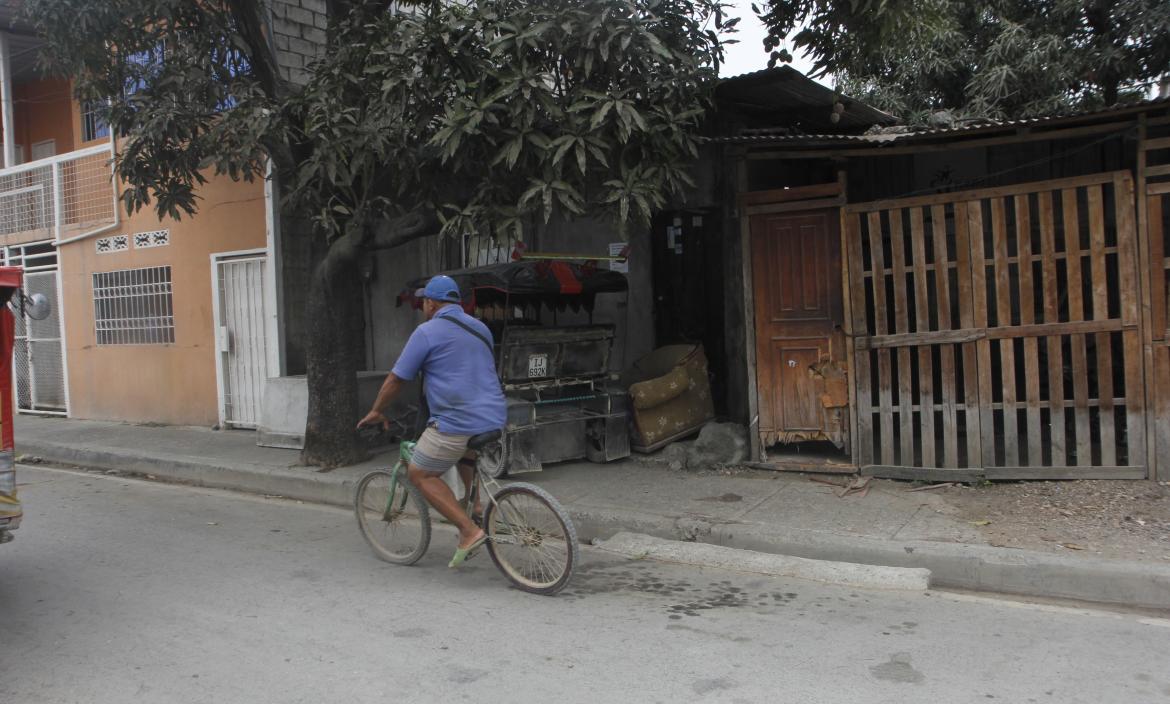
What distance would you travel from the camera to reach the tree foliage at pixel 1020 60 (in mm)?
10516

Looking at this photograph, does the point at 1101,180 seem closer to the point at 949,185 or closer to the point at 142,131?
the point at 949,185

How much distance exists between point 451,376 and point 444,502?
0.77 meters

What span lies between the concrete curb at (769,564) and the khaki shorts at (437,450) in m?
1.67

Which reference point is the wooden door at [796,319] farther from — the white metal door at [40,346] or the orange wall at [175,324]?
the white metal door at [40,346]

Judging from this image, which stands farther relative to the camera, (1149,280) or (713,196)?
(713,196)

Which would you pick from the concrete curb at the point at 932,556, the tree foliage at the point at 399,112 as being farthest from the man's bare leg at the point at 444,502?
the tree foliage at the point at 399,112

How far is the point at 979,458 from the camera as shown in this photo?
22.1ft

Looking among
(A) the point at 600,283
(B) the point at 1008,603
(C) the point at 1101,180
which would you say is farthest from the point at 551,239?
(B) the point at 1008,603

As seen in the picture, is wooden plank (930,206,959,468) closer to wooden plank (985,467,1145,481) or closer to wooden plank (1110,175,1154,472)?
wooden plank (985,467,1145,481)

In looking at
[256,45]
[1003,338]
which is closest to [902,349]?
[1003,338]

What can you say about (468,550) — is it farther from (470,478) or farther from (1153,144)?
(1153,144)

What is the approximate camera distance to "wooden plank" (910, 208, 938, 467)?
6883 mm

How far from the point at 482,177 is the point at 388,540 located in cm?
285

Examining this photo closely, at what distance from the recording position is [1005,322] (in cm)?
666
